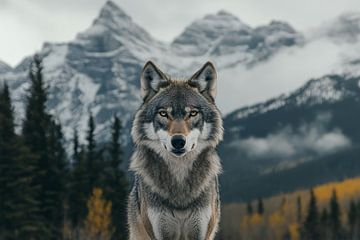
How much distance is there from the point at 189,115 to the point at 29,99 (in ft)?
157

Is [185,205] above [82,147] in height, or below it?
below

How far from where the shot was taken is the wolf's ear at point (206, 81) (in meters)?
10.5

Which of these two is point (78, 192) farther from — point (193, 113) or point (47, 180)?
point (193, 113)

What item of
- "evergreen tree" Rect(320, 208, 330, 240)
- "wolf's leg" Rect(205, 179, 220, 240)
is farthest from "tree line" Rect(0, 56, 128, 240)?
"evergreen tree" Rect(320, 208, 330, 240)

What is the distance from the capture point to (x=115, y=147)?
73938 mm

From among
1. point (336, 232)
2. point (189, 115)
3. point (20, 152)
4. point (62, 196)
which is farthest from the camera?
point (336, 232)

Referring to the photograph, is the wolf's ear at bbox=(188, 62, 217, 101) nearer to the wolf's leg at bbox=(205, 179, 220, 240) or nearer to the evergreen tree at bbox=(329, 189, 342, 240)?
the wolf's leg at bbox=(205, 179, 220, 240)

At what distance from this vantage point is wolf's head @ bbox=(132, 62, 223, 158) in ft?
32.1

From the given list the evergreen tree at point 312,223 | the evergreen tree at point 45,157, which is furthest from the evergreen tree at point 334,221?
the evergreen tree at point 45,157

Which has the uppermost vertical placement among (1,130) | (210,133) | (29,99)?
(29,99)

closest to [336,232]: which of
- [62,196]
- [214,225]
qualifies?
[62,196]

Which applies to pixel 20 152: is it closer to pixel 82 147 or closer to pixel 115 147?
pixel 82 147

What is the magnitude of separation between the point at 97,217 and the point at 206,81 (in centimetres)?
5405

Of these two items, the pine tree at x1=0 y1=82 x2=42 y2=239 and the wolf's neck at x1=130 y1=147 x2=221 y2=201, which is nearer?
the wolf's neck at x1=130 y1=147 x2=221 y2=201
